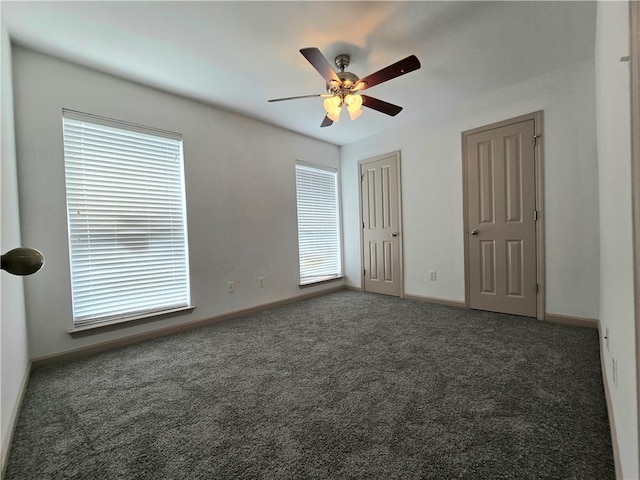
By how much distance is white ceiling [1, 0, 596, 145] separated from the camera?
1.95 m

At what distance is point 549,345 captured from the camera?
7.72 ft

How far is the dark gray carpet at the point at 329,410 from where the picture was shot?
4.05 ft

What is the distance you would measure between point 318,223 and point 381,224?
1024 mm

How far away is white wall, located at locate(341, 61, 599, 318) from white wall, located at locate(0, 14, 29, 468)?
395 cm

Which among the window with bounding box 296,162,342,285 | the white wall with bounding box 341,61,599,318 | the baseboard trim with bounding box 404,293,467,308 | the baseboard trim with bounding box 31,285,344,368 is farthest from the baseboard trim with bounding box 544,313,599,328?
the baseboard trim with bounding box 31,285,344,368

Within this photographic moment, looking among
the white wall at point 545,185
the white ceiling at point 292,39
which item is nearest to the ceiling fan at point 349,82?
the white ceiling at point 292,39

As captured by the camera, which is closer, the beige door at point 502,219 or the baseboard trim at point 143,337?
the baseboard trim at point 143,337

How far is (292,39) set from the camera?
2223mm

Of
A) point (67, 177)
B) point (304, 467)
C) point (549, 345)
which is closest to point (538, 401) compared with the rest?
point (549, 345)

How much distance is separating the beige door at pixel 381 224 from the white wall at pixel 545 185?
6.0 inches

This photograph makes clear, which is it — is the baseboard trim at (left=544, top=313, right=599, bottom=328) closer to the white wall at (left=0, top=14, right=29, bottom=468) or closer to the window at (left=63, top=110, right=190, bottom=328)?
the window at (left=63, top=110, right=190, bottom=328)

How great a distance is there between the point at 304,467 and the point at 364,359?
1103 mm

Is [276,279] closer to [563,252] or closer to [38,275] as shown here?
[38,275]

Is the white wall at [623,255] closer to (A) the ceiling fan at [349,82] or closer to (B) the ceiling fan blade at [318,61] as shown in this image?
(A) the ceiling fan at [349,82]
